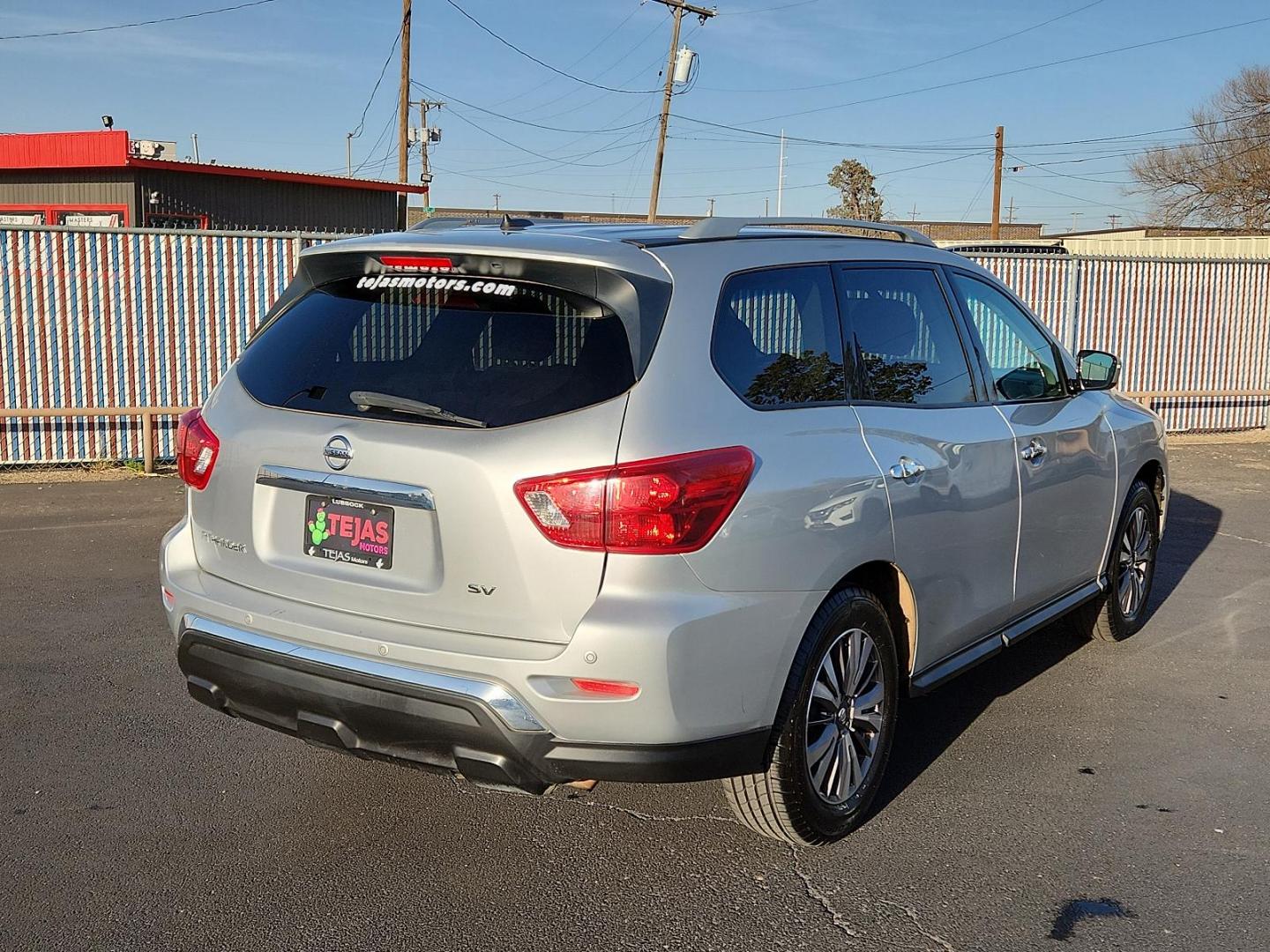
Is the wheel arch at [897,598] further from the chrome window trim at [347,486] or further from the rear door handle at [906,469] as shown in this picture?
the chrome window trim at [347,486]

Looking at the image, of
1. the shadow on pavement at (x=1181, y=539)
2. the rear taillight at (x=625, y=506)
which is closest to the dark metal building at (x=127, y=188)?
the shadow on pavement at (x=1181, y=539)

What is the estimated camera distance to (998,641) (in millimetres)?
4758

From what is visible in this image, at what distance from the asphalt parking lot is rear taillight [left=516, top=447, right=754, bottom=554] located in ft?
3.51

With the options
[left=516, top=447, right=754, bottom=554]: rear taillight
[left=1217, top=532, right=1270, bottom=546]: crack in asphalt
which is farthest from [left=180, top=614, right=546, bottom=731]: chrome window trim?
[left=1217, top=532, right=1270, bottom=546]: crack in asphalt

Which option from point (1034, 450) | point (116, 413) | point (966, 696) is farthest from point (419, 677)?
point (116, 413)

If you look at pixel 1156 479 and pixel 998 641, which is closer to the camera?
pixel 998 641

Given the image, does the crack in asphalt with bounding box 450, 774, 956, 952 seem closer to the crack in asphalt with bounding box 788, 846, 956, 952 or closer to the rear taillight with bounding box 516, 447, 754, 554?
the crack in asphalt with bounding box 788, 846, 956, 952

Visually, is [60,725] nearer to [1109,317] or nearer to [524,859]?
[524,859]

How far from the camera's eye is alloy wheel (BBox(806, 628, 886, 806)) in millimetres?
3740

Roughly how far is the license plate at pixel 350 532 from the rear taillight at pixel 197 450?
18.6 inches

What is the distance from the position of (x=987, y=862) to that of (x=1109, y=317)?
12.4m

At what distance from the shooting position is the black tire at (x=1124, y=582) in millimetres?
5941

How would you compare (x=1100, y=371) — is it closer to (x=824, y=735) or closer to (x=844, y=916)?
(x=824, y=735)

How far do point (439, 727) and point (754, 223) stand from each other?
1.85 metres
